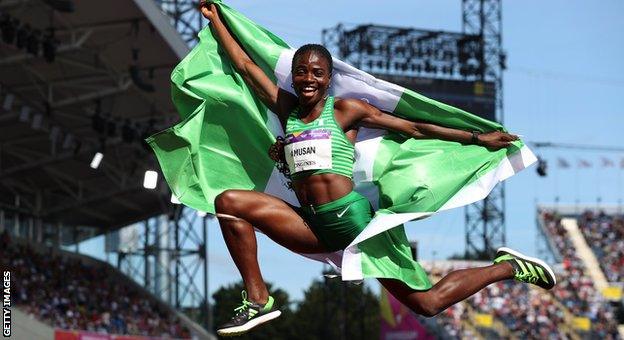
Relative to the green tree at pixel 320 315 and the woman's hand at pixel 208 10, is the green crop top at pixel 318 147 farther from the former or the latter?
the green tree at pixel 320 315

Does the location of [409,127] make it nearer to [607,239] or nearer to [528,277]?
[528,277]

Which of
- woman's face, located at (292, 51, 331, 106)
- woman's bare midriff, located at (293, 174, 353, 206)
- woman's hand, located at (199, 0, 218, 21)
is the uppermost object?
woman's hand, located at (199, 0, 218, 21)

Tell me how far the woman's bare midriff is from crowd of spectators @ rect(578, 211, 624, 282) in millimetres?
38386

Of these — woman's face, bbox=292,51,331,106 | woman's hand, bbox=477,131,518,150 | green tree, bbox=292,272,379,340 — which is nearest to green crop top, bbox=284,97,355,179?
woman's face, bbox=292,51,331,106

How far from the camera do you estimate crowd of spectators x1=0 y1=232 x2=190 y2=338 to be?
1034 inches

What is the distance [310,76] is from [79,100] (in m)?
21.3

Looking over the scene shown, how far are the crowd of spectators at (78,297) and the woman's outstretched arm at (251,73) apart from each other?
50.1ft

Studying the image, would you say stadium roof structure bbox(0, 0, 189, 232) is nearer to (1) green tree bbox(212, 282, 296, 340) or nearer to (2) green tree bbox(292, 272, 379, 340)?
(2) green tree bbox(292, 272, 379, 340)

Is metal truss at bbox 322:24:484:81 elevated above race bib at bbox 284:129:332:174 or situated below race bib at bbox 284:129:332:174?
above

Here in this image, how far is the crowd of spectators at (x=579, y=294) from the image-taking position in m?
38.7

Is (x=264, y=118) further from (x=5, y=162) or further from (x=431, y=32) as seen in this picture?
(x=431, y=32)

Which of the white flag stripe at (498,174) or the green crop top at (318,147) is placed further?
the white flag stripe at (498,174)

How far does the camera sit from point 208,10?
344 inches

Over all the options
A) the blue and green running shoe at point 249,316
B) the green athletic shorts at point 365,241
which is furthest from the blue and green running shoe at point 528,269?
the blue and green running shoe at point 249,316
